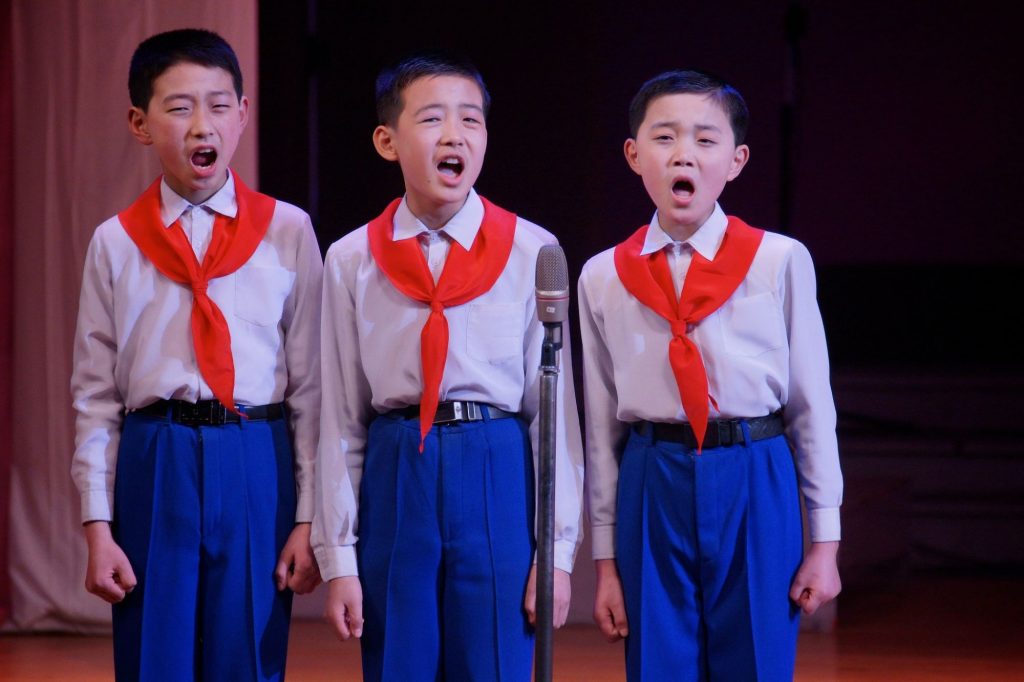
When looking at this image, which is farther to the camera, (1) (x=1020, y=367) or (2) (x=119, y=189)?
(1) (x=1020, y=367)

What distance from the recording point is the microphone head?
1.83 meters

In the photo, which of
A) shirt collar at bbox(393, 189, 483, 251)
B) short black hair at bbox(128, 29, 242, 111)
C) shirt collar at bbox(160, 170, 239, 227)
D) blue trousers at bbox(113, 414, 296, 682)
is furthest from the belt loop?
short black hair at bbox(128, 29, 242, 111)

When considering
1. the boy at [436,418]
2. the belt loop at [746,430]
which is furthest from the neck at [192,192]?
the belt loop at [746,430]

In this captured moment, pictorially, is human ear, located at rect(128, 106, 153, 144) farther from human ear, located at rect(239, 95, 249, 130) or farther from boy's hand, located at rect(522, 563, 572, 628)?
boy's hand, located at rect(522, 563, 572, 628)

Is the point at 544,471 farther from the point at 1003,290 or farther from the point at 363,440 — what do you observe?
the point at 1003,290

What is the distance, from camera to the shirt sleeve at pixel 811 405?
2197 millimetres

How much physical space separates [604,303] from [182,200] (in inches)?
30.1

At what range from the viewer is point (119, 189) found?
3926 millimetres

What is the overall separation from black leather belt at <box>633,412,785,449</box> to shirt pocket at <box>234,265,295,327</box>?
66cm

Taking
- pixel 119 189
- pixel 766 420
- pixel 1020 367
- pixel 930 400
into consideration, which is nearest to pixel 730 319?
pixel 766 420

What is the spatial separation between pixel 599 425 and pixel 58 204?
232 cm

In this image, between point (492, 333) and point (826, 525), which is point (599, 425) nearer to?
point (492, 333)

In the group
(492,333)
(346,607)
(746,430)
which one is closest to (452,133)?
(492,333)

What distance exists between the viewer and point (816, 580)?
2148 mm
